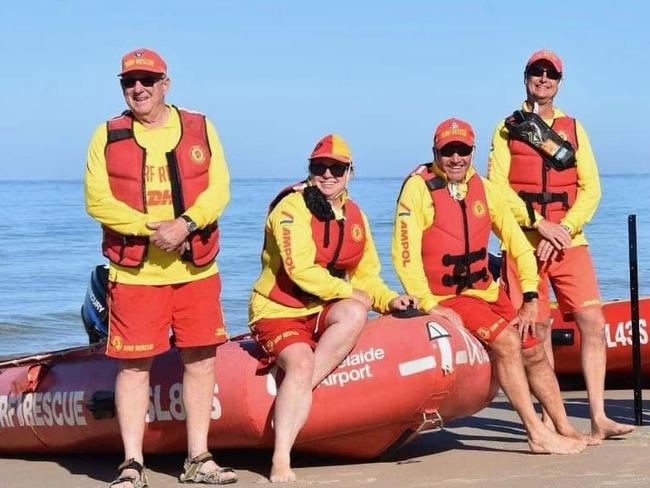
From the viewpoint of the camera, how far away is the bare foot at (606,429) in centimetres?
627

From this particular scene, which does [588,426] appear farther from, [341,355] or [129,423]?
[129,423]

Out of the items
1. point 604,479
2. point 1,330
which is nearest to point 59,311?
point 1,330

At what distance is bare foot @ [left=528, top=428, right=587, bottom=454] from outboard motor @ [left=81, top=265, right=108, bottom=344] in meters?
2.91

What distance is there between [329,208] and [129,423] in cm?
125

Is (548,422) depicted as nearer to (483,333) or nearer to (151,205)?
(483,333)

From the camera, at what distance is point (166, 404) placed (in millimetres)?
5941

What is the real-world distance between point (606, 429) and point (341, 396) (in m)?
1.39

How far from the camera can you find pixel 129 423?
5484 millimetres

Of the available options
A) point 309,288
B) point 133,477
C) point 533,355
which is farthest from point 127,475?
point 533,355

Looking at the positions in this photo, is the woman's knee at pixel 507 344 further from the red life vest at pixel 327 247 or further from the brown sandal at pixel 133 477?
the brown sandal at pixel 133 477

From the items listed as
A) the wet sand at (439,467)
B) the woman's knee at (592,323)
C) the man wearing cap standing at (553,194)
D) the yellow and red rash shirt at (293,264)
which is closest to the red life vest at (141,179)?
the yellow and red rash shirt at (293,264)

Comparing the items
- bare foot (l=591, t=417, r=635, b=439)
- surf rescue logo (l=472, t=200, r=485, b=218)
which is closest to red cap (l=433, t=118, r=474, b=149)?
surf rescue logo (l=472, t=200, r=485, b=218)

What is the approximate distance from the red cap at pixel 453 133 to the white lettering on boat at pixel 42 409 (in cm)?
203

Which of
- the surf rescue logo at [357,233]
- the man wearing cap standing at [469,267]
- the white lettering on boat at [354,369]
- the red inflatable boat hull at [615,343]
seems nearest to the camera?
the white lettering on boat at [354,369]
